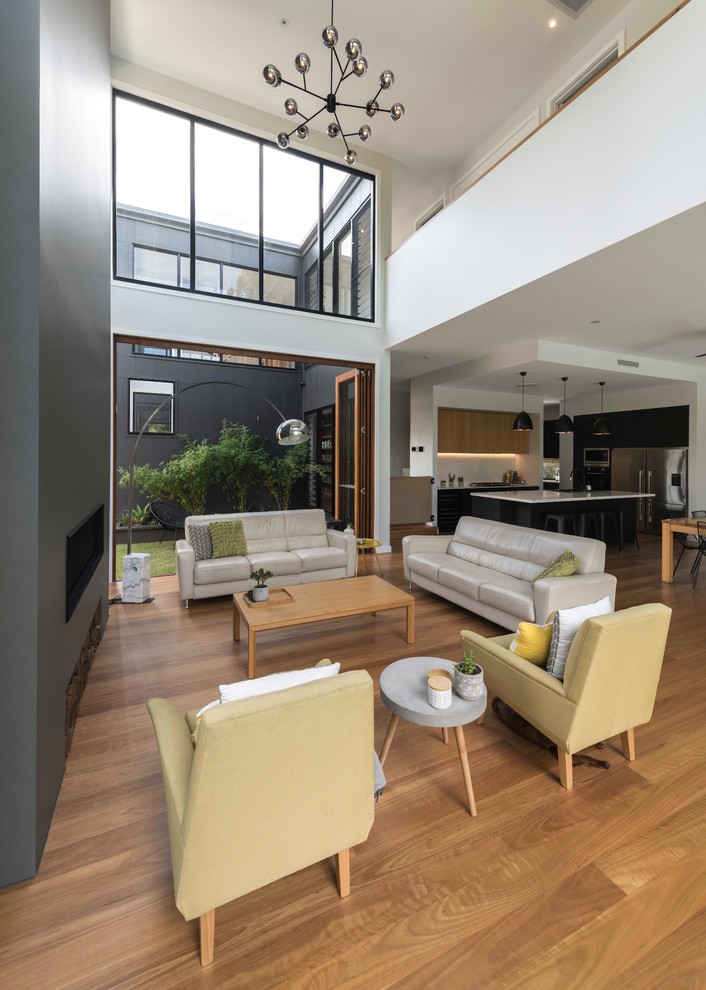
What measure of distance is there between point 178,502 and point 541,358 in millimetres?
6486

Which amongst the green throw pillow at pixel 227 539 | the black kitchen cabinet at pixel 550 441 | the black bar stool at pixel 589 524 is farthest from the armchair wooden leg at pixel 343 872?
the black kitchen cabinet at pixel 550 441

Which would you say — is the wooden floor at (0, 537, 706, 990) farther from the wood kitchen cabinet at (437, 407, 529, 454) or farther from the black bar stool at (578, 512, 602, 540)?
the wood kitchen cabinet at (437, 407, 529, 454)

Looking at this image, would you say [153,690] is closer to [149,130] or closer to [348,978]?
[348,978]

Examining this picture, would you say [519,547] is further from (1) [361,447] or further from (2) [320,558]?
(1) [361,447]

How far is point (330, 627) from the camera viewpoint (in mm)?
4047

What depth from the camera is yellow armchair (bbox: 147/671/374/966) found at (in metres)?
1.21

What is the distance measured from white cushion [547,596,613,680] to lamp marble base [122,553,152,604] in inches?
154

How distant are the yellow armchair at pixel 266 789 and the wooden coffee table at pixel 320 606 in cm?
170

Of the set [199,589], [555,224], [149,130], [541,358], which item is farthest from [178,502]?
[555,224]

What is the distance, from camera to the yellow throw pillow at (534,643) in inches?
90.0

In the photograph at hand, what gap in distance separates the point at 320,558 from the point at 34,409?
12.3 ft

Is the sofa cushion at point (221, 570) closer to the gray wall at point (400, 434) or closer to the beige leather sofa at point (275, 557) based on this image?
the beige leather sofa at point (275, 557)

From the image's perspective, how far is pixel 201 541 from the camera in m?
4.79

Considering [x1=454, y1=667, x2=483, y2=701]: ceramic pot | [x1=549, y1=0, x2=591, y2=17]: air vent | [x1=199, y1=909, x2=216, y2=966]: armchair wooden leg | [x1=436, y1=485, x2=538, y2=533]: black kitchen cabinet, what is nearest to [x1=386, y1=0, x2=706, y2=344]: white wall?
[x1=549, y1=0, x2=591, y2=17]: air vent
